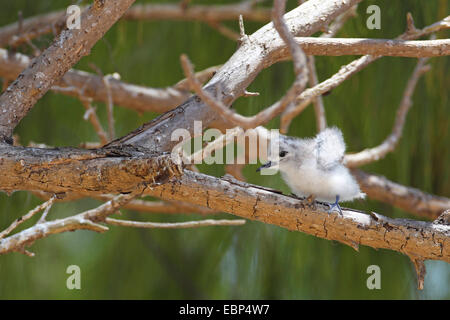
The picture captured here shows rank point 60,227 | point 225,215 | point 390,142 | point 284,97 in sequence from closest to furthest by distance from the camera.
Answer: point 284,97, point 60,227, point 390,142, point 225,215

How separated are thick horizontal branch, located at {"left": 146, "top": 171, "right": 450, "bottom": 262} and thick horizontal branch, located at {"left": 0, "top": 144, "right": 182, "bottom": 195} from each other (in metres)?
0.07

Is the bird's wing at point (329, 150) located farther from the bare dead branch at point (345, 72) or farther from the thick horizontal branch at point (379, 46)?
the thick horizontal branch at point (379, 46)

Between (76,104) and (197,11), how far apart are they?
440 millimetres

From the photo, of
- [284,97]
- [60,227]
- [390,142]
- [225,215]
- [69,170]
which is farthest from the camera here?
[225,215]

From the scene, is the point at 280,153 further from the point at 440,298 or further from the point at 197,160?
the point at 440,298

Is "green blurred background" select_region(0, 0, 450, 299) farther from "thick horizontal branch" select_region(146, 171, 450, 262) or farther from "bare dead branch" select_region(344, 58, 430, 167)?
"thick horizontal branch" select_region(146, 171, 450, 262)

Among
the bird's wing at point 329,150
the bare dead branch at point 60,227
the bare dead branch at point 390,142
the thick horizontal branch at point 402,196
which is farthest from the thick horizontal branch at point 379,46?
the thick horizontal branch at point 402,196

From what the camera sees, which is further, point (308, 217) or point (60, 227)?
point (60, 227)

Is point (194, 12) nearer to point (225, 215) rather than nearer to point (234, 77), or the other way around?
point (225, 215)

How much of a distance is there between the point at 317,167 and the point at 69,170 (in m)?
0.40

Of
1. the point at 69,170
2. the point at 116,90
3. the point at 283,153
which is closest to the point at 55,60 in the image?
the point at 69,170

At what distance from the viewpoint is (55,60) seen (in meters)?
0.71

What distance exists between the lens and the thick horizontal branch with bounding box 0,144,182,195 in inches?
24.0

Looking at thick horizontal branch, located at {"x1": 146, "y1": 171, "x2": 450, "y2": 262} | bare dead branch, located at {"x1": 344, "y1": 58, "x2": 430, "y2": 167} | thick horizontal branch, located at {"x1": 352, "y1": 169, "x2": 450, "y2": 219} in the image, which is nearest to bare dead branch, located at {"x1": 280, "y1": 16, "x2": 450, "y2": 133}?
thick horizontal branch, located at {"x1": 146, "y1": 171, "x2": 450, "y2": 262}
